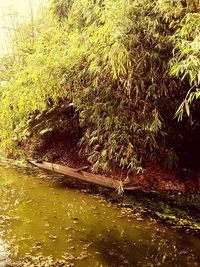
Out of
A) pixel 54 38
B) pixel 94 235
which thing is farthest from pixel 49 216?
pixel 54 38

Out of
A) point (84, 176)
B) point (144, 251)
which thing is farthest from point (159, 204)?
point (84, 176)

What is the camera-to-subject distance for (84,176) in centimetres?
754

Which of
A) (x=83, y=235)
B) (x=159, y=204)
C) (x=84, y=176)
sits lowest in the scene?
(x=84, y=176)

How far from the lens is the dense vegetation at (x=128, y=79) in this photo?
474 cm

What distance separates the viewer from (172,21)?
471 cm

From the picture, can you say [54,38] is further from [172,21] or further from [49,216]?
[49,216]

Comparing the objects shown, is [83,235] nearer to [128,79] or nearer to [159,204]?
[159,204]

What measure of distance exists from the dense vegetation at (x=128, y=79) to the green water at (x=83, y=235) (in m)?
1.35

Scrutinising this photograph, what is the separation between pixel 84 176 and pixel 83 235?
10.9ft

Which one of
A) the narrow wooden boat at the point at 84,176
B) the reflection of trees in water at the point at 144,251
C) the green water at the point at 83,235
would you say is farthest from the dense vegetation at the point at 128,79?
the reflection of trees in water at the point at 144,251

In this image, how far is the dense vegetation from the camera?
15.5ft

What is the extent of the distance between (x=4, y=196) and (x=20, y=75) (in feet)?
11.4

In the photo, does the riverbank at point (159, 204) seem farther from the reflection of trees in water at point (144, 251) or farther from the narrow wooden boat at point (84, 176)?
the reflection of trees in water at point (144, 251)

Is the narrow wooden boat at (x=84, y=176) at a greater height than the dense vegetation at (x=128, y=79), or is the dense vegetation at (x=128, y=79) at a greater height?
the dense vegetation at (x=128, y=79)
